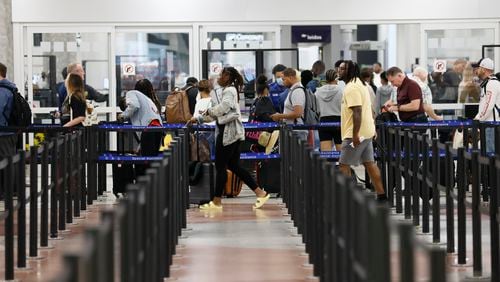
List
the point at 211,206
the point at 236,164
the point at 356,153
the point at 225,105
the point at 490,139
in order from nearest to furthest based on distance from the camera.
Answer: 1. the point at 356,153
2. the point at 225,105
3. the point at 236,164
4. the point at 211,206
5. the point at 490,139

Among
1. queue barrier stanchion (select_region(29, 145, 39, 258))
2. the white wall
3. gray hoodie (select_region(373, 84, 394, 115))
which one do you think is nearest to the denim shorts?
queue barrier stanchion (select_region(29, 145, 39, 258))

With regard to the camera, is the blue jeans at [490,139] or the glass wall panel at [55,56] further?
the glass wall panel at [55,56]

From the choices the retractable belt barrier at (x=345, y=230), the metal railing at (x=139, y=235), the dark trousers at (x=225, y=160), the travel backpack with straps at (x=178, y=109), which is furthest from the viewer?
the travel backpack with straps at (x=178, y=109)

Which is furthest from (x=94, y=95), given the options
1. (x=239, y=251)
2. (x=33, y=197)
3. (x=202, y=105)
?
(x=33, y=197)

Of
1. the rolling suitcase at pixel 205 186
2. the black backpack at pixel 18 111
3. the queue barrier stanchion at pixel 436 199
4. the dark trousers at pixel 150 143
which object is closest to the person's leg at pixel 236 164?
the rolling suitcase at pixel 205 186

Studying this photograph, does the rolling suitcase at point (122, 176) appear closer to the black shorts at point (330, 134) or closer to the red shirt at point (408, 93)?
the black shorts at point (330, 134)

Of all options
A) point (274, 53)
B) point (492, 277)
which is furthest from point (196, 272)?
point (274, 53)

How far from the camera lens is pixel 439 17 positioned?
914 inches

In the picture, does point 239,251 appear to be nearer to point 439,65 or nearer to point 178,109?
point 178,109

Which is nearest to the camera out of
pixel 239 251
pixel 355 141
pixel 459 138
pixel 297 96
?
pixel 239 251

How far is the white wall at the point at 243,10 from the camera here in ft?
74.6

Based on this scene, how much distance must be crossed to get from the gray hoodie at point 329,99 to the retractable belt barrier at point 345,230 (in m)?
5.00

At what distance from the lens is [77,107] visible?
1678cm

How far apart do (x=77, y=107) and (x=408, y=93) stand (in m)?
4.40
